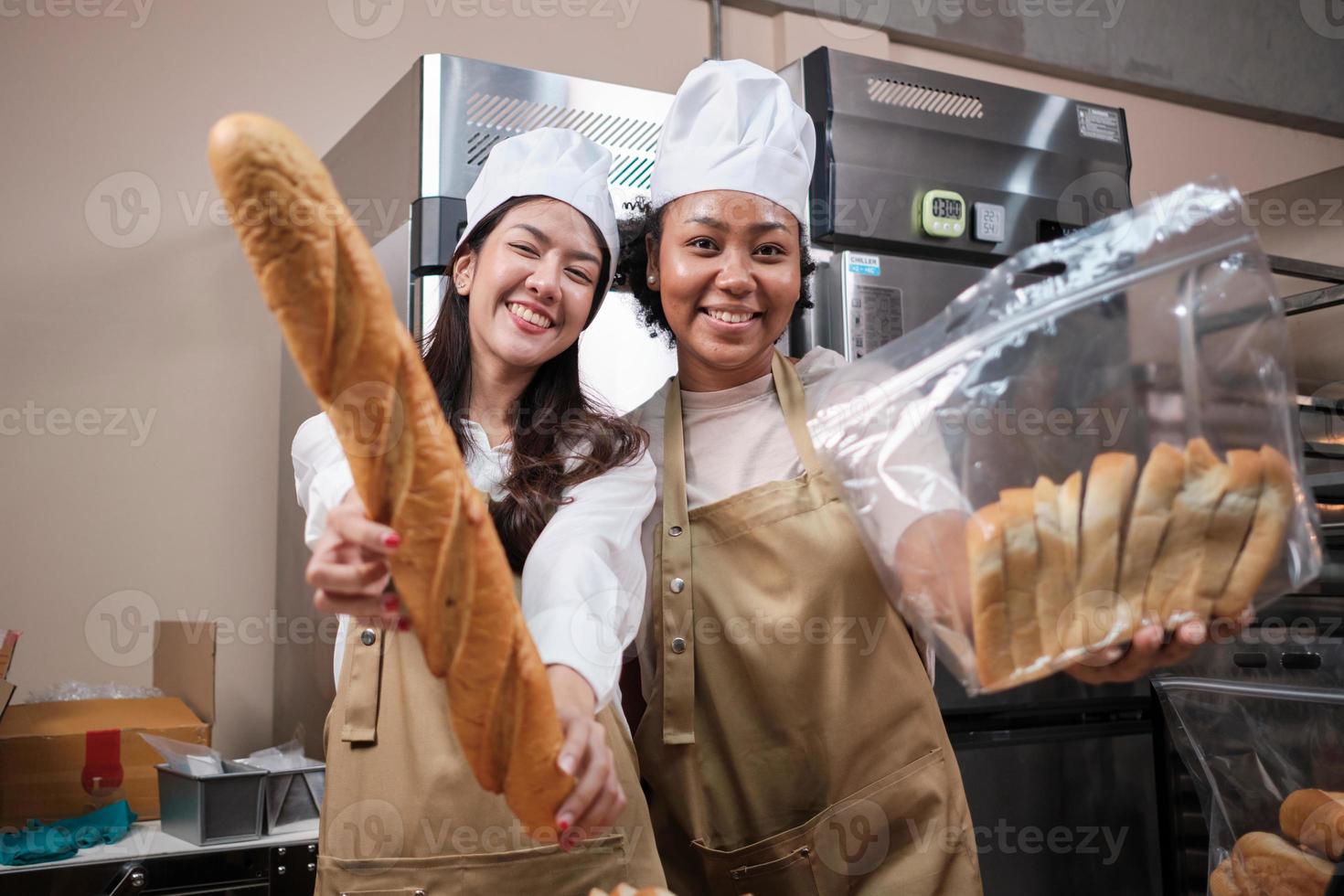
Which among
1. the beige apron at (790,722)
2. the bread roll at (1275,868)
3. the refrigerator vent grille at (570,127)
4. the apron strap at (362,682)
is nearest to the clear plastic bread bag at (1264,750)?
the bread roll at (1275,868)

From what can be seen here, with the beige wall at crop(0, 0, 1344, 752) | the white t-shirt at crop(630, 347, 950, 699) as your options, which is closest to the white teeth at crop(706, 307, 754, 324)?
the white t-shirt at crop(630, 347, 950, 699)

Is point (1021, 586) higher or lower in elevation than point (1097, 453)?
lower

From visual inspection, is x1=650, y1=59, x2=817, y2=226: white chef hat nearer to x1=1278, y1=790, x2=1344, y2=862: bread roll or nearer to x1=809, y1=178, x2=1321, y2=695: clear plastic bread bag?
x1=809, y1=178, x2=1321, y2=695: clear plastic bread bag

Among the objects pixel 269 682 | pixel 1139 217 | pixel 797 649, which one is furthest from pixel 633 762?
pixel 269 682

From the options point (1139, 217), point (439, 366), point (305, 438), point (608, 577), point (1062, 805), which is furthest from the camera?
point (1062, 805)

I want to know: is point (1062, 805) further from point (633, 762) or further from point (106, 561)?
point (106, 561)

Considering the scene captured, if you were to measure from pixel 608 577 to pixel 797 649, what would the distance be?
0.32 metres

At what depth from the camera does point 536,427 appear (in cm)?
132

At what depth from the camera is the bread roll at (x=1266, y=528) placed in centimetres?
86

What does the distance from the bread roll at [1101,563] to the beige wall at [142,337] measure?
6.00 feet

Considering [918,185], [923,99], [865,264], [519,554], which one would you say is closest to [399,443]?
[519,554]

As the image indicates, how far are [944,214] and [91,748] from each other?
1805 mm

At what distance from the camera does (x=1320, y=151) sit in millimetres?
4039

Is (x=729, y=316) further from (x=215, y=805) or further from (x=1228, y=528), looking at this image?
(x=215, y=805)
